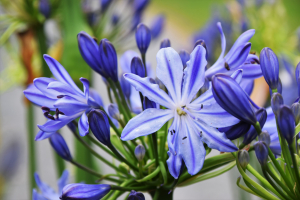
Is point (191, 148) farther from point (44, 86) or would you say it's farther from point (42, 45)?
point (42, 45)

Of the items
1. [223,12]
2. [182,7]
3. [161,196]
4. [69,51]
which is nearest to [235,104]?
[161,196]

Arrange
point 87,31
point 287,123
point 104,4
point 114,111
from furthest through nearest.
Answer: point 104,4 < point 87,31 < point 114,111 < point 287,123

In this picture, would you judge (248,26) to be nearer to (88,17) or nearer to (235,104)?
(88,17)

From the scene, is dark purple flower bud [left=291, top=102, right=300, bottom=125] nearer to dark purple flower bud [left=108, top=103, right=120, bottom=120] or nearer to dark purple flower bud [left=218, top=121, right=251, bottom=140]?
dark purple flower bud [left=218, top=121, right=251, bottom=140]

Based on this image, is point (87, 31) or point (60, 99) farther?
point (87, 31)

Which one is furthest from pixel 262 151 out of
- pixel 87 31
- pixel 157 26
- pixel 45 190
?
pixel 157 26

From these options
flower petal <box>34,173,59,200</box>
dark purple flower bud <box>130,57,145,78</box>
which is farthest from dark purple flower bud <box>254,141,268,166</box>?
flower petal <box>34,173,59,200</box>

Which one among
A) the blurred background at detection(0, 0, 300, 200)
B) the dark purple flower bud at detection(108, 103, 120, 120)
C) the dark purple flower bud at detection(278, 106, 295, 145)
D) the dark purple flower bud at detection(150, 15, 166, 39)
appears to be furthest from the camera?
the dark purple flower bud at detection(150, 15, 166, 39)
